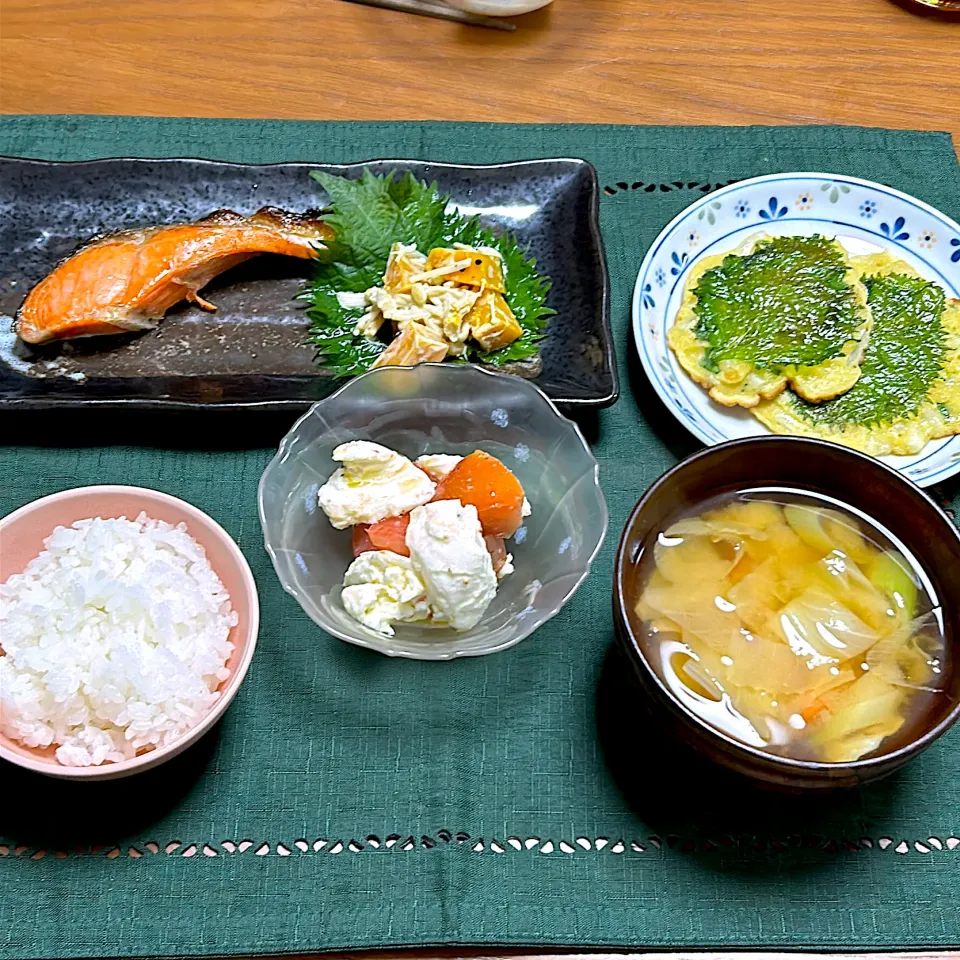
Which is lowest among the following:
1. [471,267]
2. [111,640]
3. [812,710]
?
[111,640]

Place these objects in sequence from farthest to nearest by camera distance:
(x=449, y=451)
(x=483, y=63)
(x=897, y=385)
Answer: (x=483, y=63), (x=897, y=385), (x=449, y=451)

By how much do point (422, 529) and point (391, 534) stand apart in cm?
7

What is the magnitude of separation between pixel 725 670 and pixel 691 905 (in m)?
0.32

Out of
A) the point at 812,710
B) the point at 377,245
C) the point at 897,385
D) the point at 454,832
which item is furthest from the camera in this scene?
the point at 377,245

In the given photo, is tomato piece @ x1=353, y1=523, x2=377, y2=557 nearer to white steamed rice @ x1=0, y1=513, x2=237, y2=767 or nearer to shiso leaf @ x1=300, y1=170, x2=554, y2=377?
white steamed rice @ x1=0, y1=513, x2=237, y2=767

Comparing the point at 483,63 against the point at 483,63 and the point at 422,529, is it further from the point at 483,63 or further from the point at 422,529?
the point at 422,529

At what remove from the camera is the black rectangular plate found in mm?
1578

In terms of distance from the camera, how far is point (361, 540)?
129cm

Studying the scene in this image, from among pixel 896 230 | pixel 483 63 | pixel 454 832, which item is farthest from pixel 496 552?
pixel 483 63

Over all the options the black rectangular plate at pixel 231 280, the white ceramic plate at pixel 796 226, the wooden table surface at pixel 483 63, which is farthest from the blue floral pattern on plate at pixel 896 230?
the black rectangular plate at pixel 231 280

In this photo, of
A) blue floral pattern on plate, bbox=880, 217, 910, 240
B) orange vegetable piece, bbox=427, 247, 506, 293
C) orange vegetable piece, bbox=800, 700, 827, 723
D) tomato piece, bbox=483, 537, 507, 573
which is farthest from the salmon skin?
orange vegetable piece, bbox=800, 700, 827, 723

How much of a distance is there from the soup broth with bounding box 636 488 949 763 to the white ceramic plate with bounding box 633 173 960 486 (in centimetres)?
47

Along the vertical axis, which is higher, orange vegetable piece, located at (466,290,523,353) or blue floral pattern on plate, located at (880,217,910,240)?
blue floral pattern on plate, located at (880,217,910,240)

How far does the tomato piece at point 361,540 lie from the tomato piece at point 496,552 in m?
0.16
